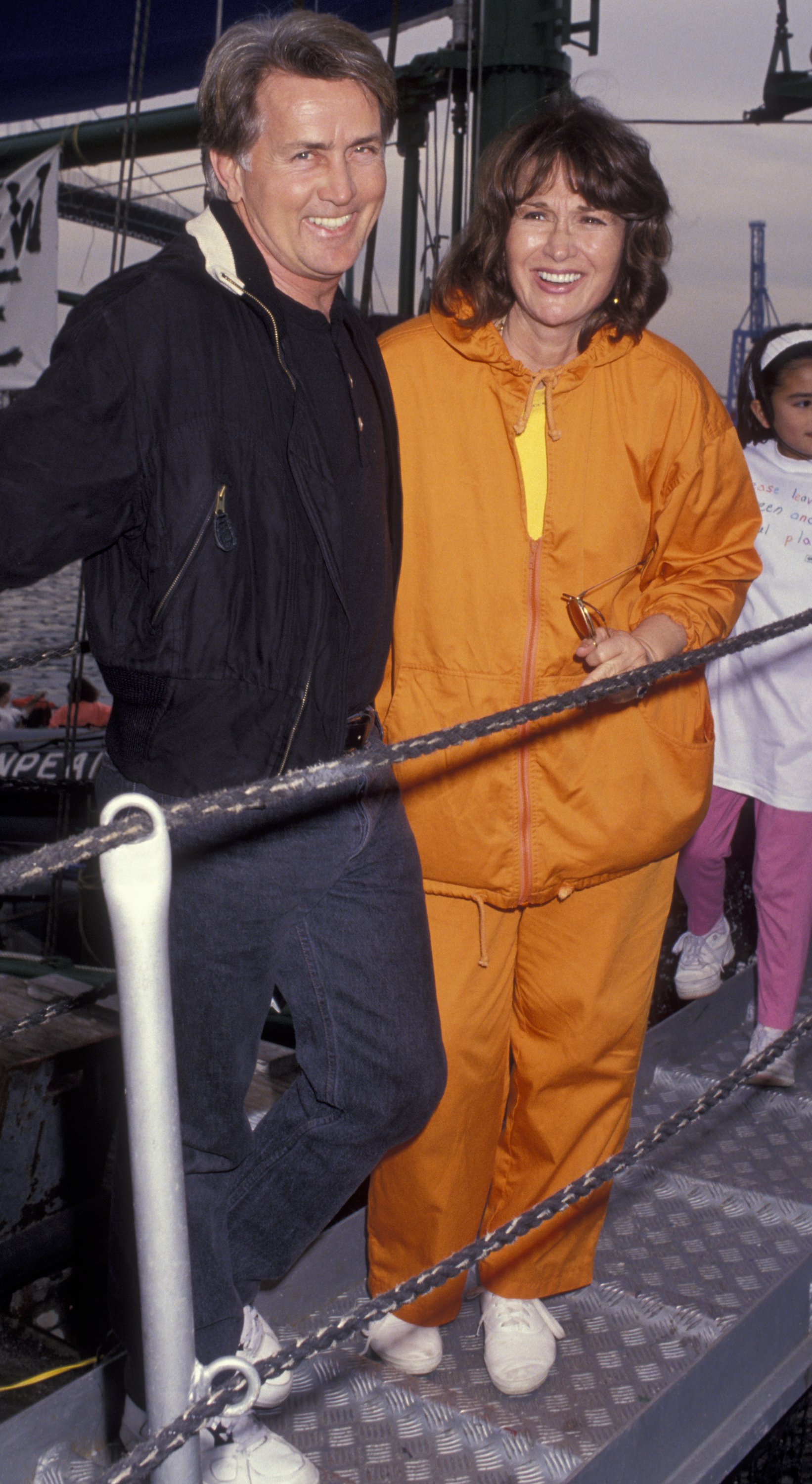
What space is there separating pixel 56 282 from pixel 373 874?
5611 millimetres

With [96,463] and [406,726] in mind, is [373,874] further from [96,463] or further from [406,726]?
[96,463]

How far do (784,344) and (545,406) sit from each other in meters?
1.23

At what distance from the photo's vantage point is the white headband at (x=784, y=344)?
9.41ft

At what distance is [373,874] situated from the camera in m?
1.65

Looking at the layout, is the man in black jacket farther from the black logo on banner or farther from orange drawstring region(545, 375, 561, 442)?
the black logo on banner

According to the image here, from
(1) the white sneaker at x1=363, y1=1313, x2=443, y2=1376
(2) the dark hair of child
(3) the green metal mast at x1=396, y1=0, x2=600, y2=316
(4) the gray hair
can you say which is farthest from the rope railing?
(3) the green metal mast at x1=396, y1=0, x2=600, y2=316

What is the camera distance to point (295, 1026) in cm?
168

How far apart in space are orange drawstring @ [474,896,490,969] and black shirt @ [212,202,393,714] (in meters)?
0.41

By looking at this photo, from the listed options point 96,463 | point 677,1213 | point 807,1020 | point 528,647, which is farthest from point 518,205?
point 677,1213

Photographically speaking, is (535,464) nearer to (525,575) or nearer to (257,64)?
(525,575)

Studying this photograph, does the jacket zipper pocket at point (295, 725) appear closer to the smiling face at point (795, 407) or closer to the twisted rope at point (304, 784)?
the twisted rope at point (304, 784)

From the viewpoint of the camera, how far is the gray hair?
1543 millimetres

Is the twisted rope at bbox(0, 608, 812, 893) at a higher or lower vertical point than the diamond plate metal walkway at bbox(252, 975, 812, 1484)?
higher

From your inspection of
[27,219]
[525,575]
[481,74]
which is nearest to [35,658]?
[525,575]
